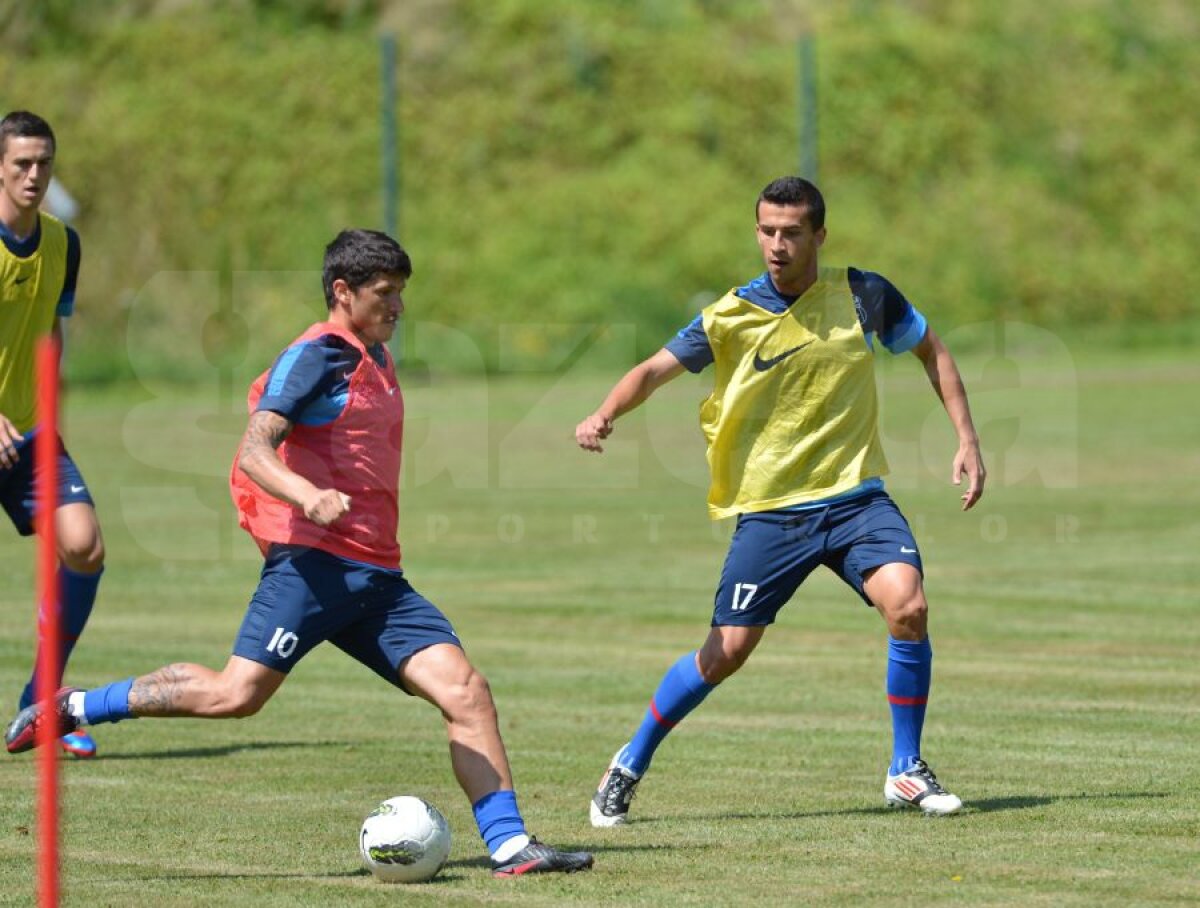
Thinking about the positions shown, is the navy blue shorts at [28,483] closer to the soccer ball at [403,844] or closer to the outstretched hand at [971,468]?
the soccer ball at [403,844]

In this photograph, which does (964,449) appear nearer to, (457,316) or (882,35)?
(457,316)

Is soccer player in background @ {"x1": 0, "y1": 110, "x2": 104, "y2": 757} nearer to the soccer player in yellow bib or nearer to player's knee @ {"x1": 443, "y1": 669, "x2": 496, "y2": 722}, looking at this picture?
the soccer player in yellow bib

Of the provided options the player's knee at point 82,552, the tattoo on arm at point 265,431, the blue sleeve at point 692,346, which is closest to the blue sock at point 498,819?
the tattoo on arm at point 265,431

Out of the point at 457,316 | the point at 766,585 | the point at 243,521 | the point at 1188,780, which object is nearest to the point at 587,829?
the point at 766,585

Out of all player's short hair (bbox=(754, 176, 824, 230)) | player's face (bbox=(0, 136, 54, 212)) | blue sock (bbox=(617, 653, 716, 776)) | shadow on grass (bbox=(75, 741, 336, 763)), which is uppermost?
player's face (bbox=(0, 136, 54, 212))

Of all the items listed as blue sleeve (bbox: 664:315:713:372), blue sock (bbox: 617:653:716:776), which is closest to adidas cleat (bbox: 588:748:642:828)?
blue sock (bbox: 617:653:716:776)

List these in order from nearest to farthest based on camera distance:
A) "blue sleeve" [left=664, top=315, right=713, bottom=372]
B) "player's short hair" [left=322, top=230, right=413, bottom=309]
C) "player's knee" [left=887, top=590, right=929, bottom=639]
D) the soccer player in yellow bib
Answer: "player's short hair" [left=322, top=230, right=413, bottom=309]
"player's knee" [left=887, top=590, right=929, bottom=639]
the soccer player in yellow bib
"blue sleeve" [left=664, top=315, right=713, bottom=372]

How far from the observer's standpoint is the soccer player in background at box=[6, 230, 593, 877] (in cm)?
677

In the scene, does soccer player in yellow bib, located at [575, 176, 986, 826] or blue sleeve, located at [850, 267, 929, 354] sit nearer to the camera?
soccer player in yellow bib, located at [575, 176, 986, 826]

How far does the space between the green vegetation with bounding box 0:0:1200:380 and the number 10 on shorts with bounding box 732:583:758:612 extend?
29550mm

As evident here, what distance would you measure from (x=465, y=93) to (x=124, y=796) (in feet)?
114

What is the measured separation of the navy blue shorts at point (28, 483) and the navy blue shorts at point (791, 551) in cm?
305

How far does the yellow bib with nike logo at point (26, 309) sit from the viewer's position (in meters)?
9.23

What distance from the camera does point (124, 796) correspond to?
8398 mm
